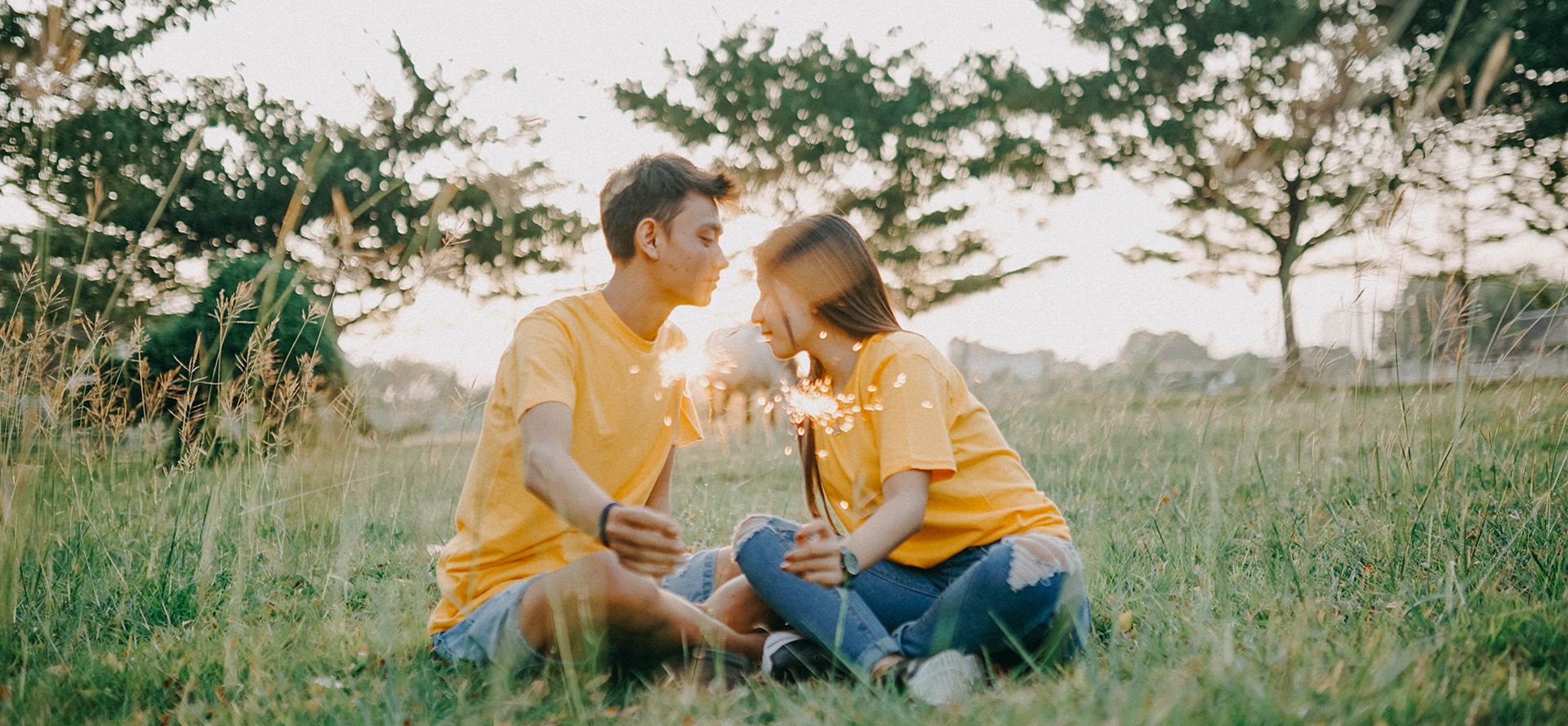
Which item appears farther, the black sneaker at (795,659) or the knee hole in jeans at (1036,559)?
the black sneaker at (795,659)

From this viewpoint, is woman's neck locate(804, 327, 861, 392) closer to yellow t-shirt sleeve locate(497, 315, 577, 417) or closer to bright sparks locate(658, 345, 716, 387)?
bright sparks locate(658, 345, 716, 387)

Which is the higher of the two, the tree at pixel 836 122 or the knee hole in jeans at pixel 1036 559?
the tree at pixel 836 122

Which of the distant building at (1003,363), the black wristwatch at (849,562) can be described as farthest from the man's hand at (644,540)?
the distant building at (1003,363)

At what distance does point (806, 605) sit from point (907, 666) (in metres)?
0.26

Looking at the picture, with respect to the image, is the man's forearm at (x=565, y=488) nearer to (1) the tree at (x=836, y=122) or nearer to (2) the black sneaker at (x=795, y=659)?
(2) the black sneaker at (x=795, y=659)

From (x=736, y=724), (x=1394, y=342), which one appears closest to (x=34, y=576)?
(x=736, y=724)

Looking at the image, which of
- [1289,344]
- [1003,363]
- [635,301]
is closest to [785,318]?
[635,301]

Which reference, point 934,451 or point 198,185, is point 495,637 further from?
point 198,185

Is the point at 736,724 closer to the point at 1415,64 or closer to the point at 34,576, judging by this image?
the point at 34,576

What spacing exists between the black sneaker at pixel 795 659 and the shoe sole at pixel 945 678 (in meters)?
0.26

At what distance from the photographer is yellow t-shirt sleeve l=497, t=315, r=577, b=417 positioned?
6.66ft

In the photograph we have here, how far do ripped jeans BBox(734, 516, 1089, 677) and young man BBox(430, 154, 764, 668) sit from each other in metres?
0.20

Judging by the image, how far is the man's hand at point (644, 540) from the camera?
165 centimetres

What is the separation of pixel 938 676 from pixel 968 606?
0.63 ft
